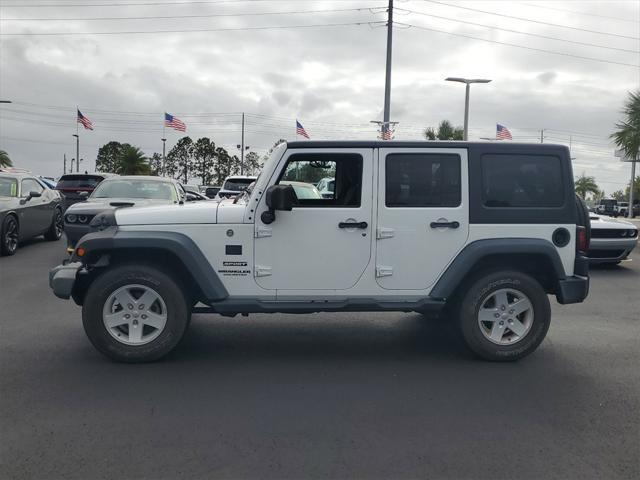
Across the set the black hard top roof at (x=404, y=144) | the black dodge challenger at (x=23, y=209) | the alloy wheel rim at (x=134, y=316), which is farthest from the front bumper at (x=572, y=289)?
the black dodge challenger at (x=23, y=209)

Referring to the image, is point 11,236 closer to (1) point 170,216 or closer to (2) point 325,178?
(1) point 170,216

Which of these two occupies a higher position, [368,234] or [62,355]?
[368,234]

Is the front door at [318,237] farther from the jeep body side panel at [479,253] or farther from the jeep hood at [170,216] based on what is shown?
the jeep body side panel at [479,253]

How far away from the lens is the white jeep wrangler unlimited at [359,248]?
534 cm

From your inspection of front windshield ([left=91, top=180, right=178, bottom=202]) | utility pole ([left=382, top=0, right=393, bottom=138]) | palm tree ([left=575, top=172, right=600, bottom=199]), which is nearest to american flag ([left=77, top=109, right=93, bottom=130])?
utility pole ([left=382, top=0, right=393, bottom=138])

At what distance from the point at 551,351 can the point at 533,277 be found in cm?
77

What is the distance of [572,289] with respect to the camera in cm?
566

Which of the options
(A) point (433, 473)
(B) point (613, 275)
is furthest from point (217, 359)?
(B) point (613, 275)

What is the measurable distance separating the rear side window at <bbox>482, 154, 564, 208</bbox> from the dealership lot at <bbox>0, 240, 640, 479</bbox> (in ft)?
4.82

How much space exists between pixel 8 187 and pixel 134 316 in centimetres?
887

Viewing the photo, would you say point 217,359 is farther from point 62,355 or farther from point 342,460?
point 342,460

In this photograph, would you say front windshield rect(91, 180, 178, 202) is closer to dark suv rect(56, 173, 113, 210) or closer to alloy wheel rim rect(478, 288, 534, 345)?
dark suv rect(56, 173, 113, 210)

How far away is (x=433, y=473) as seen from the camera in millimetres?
3490

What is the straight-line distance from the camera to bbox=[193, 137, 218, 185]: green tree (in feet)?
246
